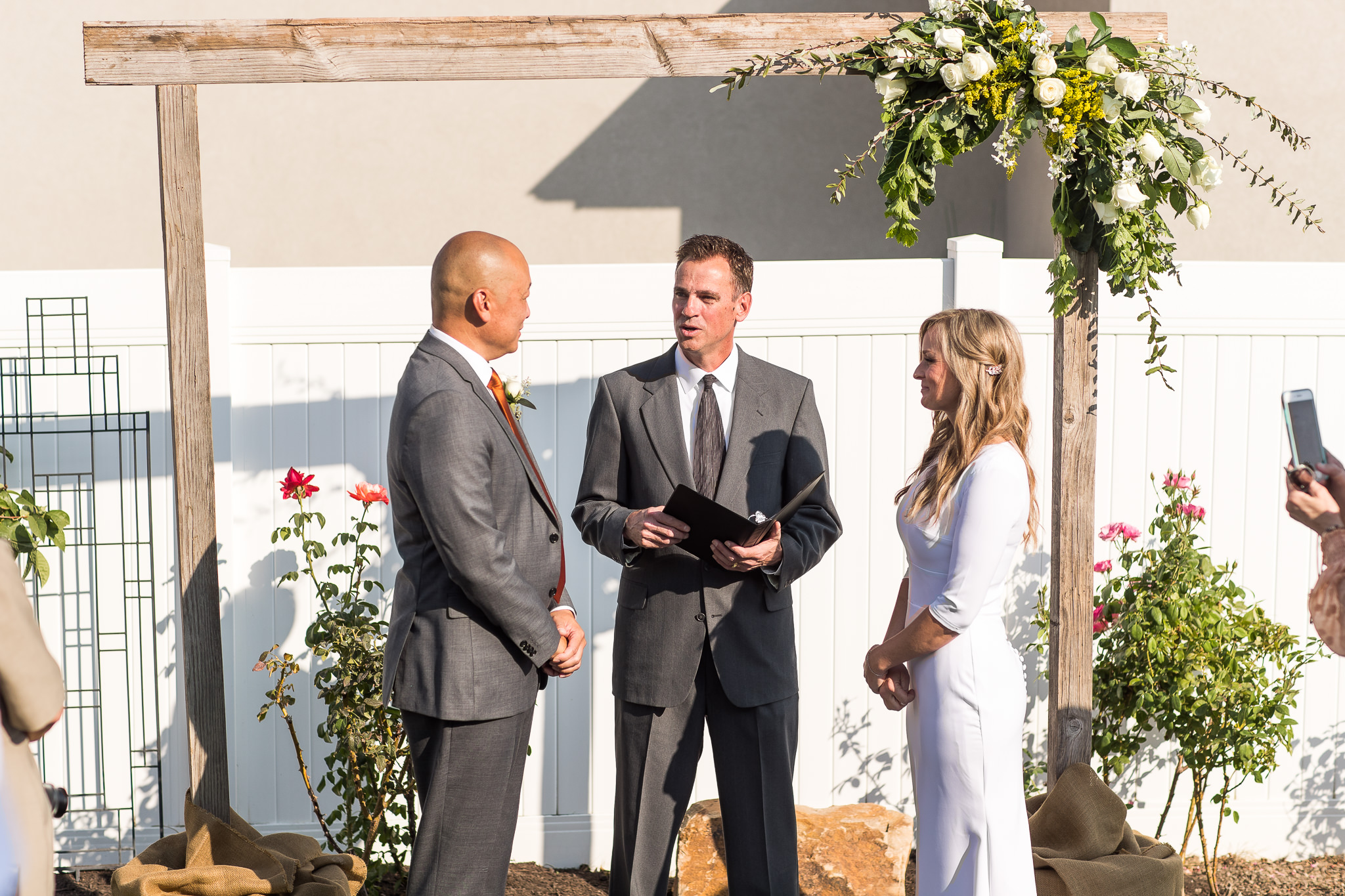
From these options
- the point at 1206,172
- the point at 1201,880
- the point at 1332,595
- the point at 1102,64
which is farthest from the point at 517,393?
the point at 1201,880

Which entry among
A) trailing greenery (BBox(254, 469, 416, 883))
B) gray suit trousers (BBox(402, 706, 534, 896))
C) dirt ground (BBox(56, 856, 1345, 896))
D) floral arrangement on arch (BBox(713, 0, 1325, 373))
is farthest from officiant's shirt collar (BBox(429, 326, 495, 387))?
dirt ground (BBox(56, 856, 1345, 896))

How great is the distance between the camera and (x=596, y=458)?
10.0 ft

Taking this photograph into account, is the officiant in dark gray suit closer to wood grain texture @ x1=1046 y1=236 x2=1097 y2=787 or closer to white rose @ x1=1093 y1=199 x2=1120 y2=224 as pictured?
wood grain texture @ x1=1046 y1=236 x2=1097 y2=787

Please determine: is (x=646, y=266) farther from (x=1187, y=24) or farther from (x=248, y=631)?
(x=1187, y=24)

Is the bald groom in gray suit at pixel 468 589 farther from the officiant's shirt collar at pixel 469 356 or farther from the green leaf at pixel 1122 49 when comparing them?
the green leaf at pixel 1122 49

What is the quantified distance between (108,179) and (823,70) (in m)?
6.77

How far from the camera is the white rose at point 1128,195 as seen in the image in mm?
2635

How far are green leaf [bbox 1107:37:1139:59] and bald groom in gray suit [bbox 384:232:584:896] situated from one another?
1.55m

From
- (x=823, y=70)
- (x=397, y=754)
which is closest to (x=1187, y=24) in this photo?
(x=823, y=70)

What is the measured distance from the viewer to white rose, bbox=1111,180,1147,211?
263 cm

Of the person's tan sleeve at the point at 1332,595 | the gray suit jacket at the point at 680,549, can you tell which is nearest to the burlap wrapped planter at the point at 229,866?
the gray suit jacket at the point at 680,549

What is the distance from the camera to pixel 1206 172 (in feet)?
8.93

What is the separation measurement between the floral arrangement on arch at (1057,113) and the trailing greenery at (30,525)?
7.80 feet

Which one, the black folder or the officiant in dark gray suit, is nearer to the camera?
the black folder
